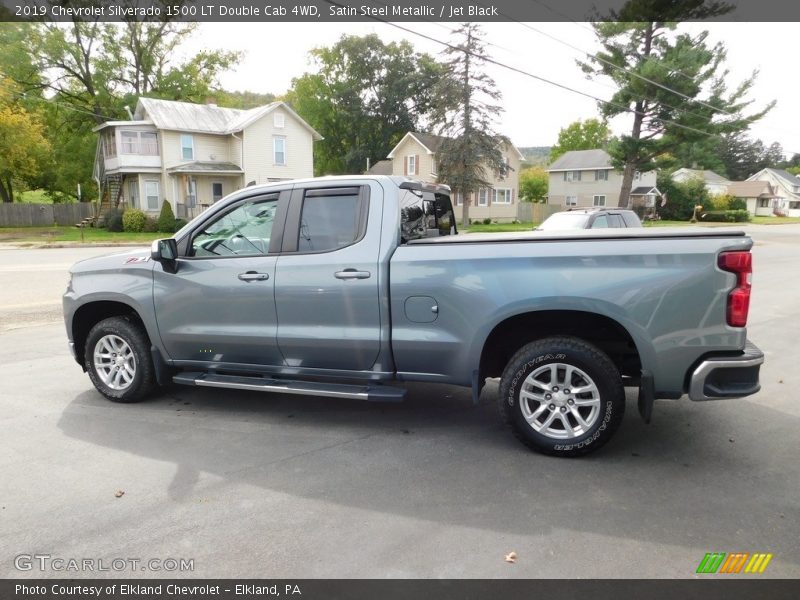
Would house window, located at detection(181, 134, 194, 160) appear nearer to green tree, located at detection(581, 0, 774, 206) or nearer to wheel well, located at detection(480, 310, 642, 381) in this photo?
green tree, located at detection(581, 0, 774, 206)

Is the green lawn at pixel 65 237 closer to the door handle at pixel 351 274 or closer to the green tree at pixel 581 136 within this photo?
the door handle at pixel 351 274

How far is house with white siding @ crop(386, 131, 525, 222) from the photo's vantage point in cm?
4591

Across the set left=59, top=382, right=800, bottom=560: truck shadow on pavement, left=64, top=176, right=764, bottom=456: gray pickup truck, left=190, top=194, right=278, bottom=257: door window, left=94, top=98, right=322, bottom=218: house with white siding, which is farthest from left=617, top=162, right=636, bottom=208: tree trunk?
left=190, top=194, right=278, bottom=257: door window

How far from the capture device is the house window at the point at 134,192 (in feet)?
126

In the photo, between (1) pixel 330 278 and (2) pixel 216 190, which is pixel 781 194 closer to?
(2) pixel 216 190

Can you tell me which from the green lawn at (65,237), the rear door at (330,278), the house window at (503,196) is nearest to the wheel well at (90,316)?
the rear door at (330,278)

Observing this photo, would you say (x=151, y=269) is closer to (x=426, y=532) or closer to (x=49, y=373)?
(x=49, y=373)

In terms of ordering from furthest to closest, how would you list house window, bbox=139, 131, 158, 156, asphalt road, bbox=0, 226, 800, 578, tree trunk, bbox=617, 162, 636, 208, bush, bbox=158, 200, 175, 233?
house window, bbox=139, 131, 158, 156 < tree trunk, bbox=617, 162, 636, 208 < bush, bbox=158, 200, 175, 233 < asphalt road, bbox=0, 226, 800, 578

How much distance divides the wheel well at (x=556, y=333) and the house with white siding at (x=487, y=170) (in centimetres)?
Answer: 4078

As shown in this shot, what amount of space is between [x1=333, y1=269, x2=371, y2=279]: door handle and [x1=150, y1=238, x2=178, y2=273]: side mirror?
5.09 feet

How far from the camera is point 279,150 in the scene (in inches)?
1561

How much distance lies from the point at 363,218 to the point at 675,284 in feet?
7.63

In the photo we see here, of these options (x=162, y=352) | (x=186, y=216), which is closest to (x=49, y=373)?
(x=162, y=352)

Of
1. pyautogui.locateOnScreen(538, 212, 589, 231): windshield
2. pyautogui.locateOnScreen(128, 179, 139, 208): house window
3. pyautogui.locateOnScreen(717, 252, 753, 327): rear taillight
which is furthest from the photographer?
pyautogui.locateOnScreen(128, 179, 139, 208): house window
